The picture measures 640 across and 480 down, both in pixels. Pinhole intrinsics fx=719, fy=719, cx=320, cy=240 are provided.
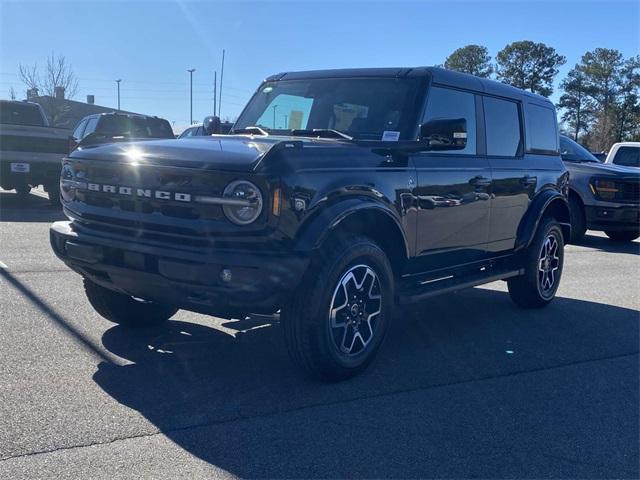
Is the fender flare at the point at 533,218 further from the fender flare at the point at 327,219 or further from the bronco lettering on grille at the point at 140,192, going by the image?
the bronco lettering on grille at the point at 140,192

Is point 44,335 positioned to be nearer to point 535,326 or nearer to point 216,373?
point 216,373

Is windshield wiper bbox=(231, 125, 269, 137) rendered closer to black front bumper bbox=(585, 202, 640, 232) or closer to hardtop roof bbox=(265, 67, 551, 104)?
hardtop roof bbox=(265, 67, 551, 104)

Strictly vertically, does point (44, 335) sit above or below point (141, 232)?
below

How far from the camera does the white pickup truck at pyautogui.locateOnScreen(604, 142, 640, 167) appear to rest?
583 inches

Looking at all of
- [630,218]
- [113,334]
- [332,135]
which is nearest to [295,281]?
[332,135]

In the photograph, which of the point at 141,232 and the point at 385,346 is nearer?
the point at 141,232

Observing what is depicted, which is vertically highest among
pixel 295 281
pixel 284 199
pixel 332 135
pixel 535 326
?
pixel 332 135

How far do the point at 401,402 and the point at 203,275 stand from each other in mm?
1408

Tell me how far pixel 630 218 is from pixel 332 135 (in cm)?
832

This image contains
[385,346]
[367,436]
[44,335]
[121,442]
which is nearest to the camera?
[121,442]

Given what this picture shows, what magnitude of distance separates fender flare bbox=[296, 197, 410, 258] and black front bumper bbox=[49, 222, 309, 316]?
4.2 inches

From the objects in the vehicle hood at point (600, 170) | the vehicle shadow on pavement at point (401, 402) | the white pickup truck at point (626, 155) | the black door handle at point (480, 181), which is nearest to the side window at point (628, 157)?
the white pickup truck at point (626, 155)

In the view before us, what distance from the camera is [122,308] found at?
5.26 m

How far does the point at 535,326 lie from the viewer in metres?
6.38
